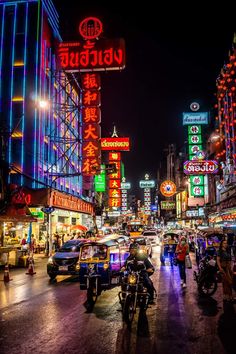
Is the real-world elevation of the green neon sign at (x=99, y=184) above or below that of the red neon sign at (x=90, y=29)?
below

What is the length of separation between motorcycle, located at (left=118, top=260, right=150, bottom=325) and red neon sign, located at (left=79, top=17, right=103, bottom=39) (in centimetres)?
2709

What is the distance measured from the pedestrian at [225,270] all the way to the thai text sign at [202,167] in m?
27.1

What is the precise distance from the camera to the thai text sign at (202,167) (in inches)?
1454

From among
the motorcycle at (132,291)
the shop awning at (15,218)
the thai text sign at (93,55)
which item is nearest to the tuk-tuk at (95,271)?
the motorcycle at (132,291)

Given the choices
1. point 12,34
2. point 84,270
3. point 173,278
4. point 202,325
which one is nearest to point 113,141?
point 12,34

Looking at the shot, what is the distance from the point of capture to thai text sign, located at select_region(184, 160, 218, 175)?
36.9 meters

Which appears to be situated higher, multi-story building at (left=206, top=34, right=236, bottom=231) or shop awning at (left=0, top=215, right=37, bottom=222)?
multi-story building at (left=206, top=34, right=236, bottom=231)

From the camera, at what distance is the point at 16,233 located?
34031 millimetres

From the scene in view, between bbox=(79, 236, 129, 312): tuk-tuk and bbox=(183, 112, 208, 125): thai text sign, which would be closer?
bbox=(79, 236, 129, 312): tuk-tuk

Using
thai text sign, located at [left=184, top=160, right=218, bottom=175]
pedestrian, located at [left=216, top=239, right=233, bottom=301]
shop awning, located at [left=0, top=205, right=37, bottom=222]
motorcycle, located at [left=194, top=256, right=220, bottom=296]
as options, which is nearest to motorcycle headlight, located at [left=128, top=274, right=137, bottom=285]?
pedestrian, located at [left=216, top=239, right=233, bottom=301]

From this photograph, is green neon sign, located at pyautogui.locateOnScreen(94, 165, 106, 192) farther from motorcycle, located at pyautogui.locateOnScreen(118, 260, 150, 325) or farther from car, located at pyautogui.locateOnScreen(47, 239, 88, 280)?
motorcycle, located at pyautogui.locateOnScreen(118, 260, 150, 325)

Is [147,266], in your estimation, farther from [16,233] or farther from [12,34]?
[12,34]

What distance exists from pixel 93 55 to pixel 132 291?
26.4m

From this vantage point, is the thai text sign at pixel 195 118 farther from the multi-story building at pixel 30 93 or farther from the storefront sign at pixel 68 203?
the multi-story building at pixel 30 93
